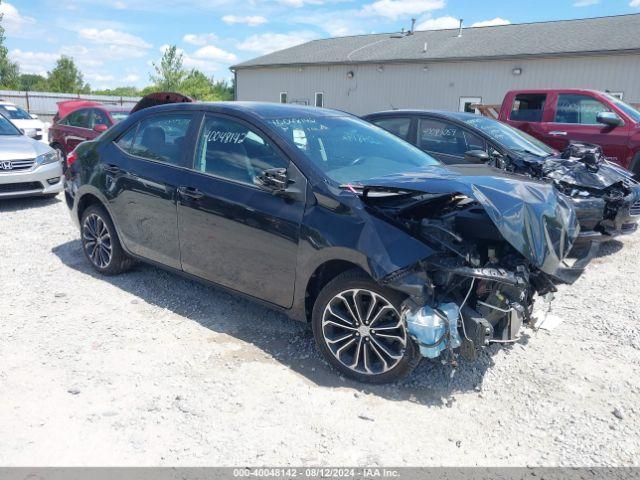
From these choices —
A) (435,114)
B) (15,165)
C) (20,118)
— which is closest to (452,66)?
(435,114)

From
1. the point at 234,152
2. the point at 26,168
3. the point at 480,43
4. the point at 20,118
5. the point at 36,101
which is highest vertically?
the point at 480,43

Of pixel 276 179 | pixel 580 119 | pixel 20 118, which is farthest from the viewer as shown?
pixel 20 118

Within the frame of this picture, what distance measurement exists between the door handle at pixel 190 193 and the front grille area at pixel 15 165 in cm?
471

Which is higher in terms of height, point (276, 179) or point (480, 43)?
point (480, 43)

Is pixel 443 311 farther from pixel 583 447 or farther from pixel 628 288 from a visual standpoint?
pixel 628 288

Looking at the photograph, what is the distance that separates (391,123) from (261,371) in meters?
4.74

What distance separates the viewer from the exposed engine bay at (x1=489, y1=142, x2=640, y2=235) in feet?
17.1

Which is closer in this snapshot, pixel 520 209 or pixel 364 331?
pixel 520 209

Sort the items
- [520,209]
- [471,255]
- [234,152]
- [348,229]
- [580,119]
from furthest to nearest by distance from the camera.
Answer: [580,119]
[234,152]
[348,229]
[471,255]
[520,209]

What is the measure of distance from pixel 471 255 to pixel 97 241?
142 inches

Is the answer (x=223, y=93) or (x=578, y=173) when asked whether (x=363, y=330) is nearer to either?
(x=578, y=173)

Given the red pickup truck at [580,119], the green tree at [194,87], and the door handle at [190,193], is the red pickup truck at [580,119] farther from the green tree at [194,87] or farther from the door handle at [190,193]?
the green tree at [194,87]

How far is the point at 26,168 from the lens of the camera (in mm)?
7324

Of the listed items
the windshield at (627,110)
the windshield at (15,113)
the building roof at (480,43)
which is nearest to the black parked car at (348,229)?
the windshield at (627,110)
